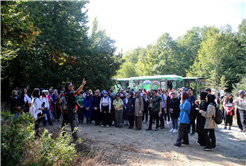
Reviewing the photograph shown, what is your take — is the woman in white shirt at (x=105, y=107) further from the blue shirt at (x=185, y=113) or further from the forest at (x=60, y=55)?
the forest at (x=60, y=55)

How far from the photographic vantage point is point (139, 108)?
28.6 ft

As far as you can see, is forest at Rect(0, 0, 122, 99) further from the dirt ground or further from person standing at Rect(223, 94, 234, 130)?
person standing at Rect(223, 94, 234, 130)

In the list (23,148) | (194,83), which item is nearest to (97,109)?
(23,148)

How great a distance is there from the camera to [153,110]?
8375 millimetres

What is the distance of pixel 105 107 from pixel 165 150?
181 inches

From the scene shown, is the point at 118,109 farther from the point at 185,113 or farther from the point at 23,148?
the point at 23,148

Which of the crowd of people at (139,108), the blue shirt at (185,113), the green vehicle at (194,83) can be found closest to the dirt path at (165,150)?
the crowd of people at (139,108)

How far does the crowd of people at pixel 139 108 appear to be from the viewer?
18.5 feet

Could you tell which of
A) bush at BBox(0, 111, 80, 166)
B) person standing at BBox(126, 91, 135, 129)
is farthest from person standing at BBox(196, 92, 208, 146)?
bush at BBox(0, 111, 80, 166)

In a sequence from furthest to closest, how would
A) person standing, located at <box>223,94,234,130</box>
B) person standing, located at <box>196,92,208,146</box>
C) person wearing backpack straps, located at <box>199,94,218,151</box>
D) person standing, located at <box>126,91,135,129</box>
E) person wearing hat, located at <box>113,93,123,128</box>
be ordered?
person wearing hat, located at <box>113,93,123,128</box> → person standing, located at <box>126,91,135,129</box> → person standing, located at <box>223,94,234,130</box> → person standing, located at <box>196,92,208,146</box> → person wearing backpack straps, located at <box>199,94,218,151</box>

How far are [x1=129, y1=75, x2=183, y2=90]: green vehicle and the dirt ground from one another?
1530 centimetres

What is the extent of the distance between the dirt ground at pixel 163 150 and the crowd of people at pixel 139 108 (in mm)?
466

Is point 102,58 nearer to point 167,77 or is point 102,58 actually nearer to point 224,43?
point 167,77

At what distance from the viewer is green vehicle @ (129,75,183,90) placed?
22.7 m
